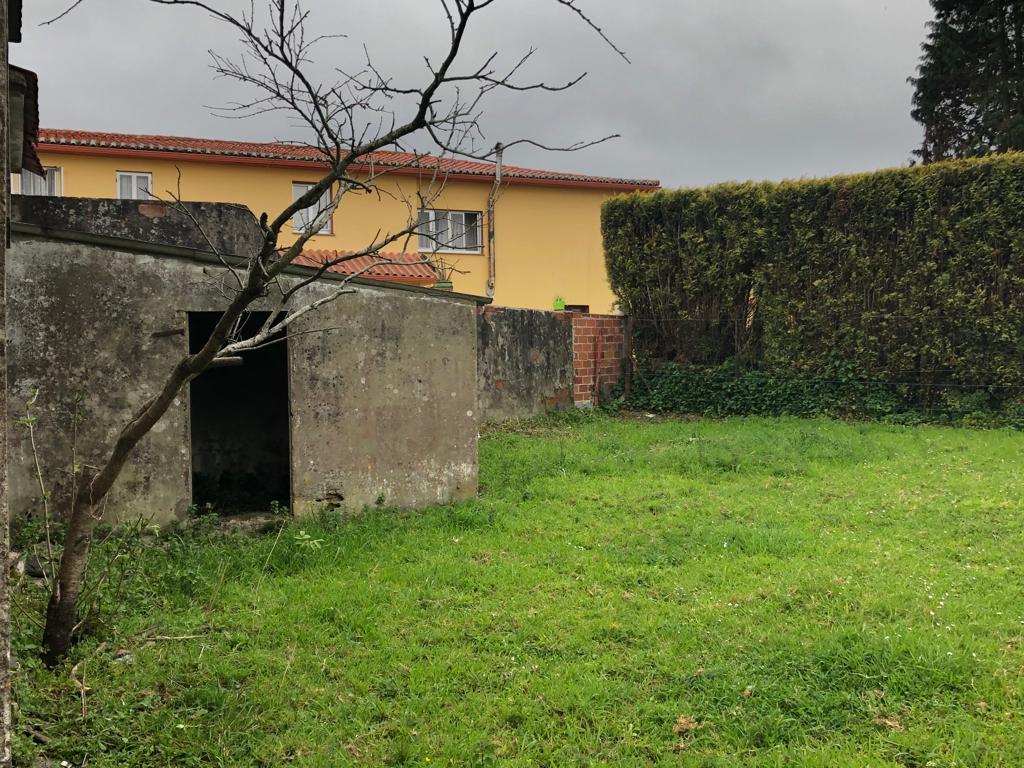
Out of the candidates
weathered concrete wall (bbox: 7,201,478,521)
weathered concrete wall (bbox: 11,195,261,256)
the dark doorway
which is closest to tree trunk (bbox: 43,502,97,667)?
weathered concrete wall (bbox: 7,201,478,521)

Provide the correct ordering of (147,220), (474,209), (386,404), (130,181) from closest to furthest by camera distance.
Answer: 1. (386,404)
2. (147,220)
3. (130,181)
4. (474,209)

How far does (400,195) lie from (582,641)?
16811 millimetres

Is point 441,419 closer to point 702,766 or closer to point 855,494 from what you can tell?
point 855,494

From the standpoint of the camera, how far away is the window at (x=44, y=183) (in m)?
20.3

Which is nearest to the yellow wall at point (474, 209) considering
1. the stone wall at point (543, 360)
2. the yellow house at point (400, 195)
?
the yellow house at point (400, 195)

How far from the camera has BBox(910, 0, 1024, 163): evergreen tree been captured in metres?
22.8

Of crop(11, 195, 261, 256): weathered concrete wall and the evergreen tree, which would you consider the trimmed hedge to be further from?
the evergreen tree

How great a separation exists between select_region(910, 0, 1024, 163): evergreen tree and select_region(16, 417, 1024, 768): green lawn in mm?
19220

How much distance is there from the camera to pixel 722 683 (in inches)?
164

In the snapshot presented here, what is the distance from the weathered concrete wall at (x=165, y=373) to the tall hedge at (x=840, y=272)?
25.1ft

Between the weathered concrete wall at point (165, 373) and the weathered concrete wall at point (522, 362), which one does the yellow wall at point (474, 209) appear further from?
the weathered concrete wall at point (165, 373)

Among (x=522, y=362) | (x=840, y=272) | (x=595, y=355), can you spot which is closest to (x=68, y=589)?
(x=522, y=362)

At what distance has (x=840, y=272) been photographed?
13.2 metres

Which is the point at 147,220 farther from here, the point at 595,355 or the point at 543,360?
the point at 595,355
